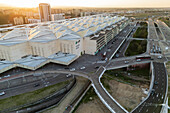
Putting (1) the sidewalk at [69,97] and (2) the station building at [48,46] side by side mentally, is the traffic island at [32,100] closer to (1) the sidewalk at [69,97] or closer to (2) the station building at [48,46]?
(1) the sidewalk at [69,97]

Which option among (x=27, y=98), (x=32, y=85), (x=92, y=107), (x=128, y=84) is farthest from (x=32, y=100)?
(x=128, y=84)

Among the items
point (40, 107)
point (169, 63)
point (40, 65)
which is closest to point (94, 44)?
point (40, 65)

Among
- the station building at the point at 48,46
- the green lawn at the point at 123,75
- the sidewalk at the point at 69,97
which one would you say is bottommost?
the sidewalk at the point at 69,97

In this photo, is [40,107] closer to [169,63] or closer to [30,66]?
[30,66]

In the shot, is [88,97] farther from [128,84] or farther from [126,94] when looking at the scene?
[128,84]

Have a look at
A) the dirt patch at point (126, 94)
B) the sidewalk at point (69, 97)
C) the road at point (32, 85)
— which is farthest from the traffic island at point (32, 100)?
the dirt patch at point (126, 94)
